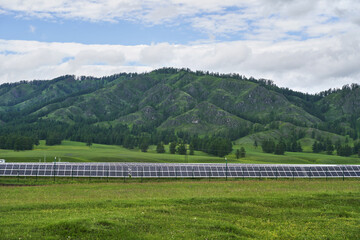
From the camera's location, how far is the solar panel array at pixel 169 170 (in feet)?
297

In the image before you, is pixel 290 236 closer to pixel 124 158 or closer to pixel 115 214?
pixel 115 214

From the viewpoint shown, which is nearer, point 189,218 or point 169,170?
point 189,218

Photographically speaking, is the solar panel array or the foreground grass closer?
the foreground grass

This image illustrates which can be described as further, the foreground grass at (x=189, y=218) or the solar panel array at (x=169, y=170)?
the solar panel array at (x=169, y=170)

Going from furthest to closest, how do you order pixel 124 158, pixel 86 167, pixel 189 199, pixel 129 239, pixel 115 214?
1. pixel 124 158
2. pixel 86 167
3. pixel 189 199
4. pixel 115 214
5. pixel 129 239

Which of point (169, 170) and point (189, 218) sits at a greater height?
point (189, 218)

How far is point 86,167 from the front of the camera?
93.8 metres

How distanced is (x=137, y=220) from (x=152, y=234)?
12.8 feet

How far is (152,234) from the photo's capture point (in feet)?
105

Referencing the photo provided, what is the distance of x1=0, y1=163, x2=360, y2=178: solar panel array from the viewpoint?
9050cm

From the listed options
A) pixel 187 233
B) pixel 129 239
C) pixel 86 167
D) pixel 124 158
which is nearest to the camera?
pixel 129 239

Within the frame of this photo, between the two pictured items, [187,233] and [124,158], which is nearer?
[187,233]

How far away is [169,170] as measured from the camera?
9625 cm

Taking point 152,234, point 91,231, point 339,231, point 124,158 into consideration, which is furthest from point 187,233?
point 124,158
